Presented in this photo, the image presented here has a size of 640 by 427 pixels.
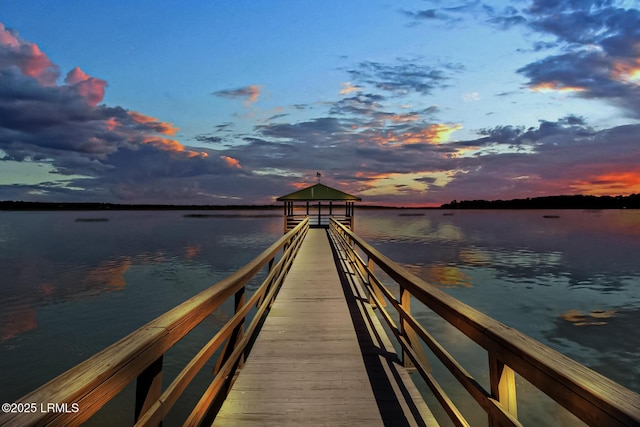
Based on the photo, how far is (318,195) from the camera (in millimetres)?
27531

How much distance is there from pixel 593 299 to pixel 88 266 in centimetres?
2671

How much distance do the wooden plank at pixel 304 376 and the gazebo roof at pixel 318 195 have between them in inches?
838

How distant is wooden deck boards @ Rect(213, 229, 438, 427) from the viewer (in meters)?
2.72

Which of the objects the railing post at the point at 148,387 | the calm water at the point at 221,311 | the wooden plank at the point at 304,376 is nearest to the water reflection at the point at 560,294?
the calm water at the point at 221,311

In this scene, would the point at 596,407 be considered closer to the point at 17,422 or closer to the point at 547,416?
the point at 17,422

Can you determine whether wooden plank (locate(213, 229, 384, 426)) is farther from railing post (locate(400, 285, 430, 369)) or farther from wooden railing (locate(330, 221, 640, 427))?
wooden railing (locate(330, 221, 640, 427))

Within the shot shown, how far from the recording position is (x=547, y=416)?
5.77 meters

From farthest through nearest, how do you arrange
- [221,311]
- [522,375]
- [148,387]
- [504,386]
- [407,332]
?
[221,311], [407,332], [504,386], [148,387], [522,375]

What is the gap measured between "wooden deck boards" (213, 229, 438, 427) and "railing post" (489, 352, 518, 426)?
1.12 meters

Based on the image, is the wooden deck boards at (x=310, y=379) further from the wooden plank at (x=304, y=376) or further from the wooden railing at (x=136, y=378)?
the wooden railing at (x=136, y=378)

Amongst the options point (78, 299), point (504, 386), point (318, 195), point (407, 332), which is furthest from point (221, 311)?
point (318, 195)

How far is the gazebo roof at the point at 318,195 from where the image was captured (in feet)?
89.1

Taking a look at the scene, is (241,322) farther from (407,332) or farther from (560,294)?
(560,294)

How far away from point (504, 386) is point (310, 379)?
2009 mm
